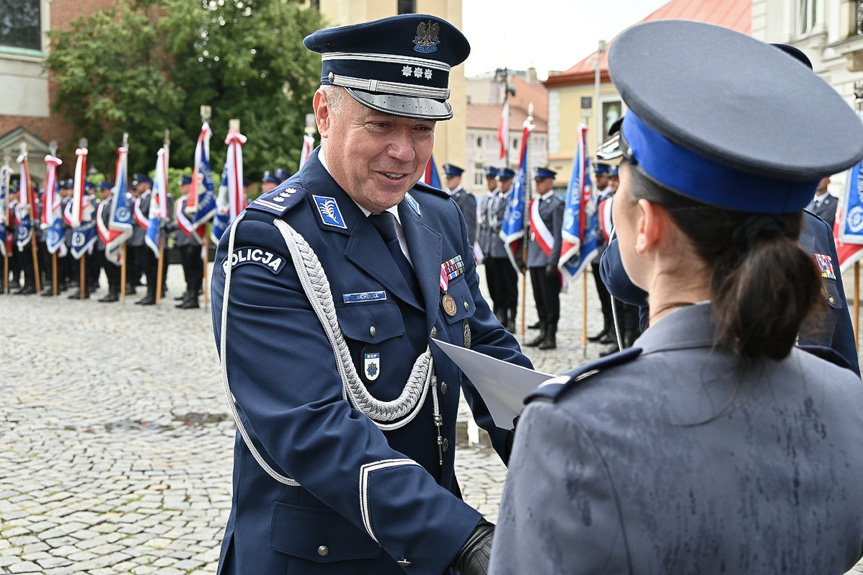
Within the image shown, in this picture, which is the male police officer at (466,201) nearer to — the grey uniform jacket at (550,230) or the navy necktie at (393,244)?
the grey uniform jacket at (550,230)

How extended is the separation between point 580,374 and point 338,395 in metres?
0.68

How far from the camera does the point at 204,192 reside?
1509 cm

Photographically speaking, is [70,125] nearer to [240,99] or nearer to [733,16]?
[240,99]

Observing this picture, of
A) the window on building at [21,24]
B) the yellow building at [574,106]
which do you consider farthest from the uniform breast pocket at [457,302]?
the yellow building at [574,106]

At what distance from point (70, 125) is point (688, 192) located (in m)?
34.9

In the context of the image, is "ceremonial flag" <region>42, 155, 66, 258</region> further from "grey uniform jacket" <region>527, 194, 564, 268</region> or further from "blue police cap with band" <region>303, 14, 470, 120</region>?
"blue police cap with band" <region>303, 14, 470, 120</region>

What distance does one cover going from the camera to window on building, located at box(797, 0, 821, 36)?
16.3 metres

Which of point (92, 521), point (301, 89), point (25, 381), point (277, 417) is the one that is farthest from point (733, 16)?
point (277, 417)

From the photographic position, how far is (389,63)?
6.53ft

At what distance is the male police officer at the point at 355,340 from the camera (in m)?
1.62

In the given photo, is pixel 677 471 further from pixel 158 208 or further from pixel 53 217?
pixel 53 217

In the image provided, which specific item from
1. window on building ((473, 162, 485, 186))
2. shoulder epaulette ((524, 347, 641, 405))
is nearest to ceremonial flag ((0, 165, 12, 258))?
shoulder epaulette ((524, 347, 641, 405))

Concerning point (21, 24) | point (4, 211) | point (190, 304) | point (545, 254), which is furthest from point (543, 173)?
point (21, 24)

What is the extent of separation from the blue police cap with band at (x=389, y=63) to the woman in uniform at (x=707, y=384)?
88cm
